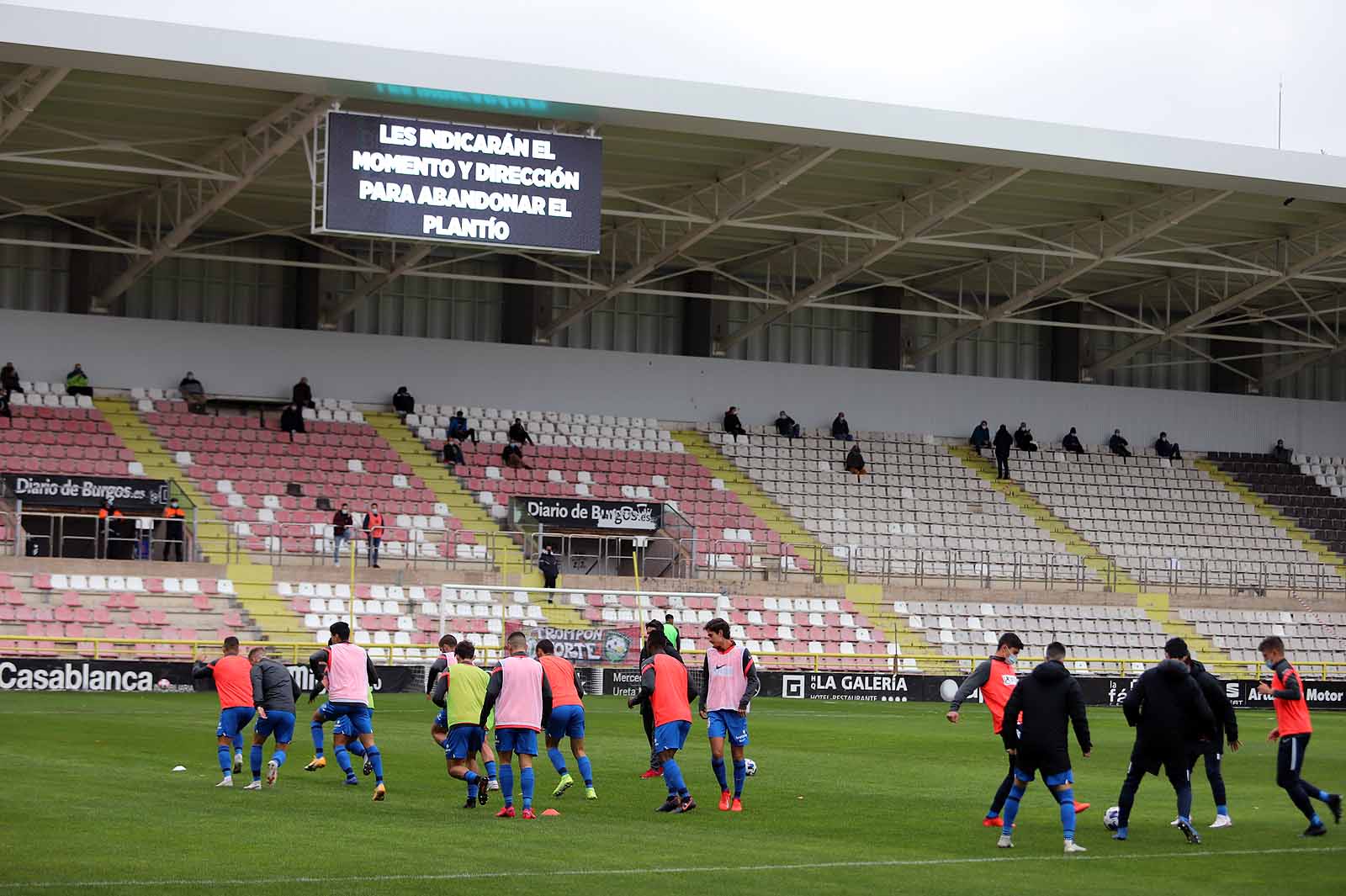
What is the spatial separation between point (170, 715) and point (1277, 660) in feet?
55.3

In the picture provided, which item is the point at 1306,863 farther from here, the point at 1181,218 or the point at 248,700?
the point at 1181,218

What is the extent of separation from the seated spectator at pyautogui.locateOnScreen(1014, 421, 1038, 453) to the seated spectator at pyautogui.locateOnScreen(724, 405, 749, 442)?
803 centimetres

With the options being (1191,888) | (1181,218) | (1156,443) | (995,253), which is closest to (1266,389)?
(1156,443)

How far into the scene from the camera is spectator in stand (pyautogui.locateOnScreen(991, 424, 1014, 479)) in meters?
49.9

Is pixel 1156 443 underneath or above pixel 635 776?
above

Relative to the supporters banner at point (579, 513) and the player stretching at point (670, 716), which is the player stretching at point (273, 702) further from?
the supporters banner at point (579, 513)

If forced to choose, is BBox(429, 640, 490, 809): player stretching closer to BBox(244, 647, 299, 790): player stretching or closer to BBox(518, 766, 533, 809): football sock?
BBox(518, 766, 533, 809): football sock

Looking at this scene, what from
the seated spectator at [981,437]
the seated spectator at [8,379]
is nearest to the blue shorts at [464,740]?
the seated spectator at [8,379]

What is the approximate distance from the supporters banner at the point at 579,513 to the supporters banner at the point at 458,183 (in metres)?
10.5

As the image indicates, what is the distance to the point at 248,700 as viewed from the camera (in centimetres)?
1805

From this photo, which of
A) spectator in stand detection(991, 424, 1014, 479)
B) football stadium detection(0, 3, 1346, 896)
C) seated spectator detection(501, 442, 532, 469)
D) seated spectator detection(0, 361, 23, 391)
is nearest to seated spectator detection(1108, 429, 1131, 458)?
football stadium detection(0, 3, 1346, 896)

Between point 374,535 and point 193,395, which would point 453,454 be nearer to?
point 374,535

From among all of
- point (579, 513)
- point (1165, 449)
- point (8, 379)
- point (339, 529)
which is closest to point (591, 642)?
point (579, 513)

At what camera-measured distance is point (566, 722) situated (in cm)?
1686
